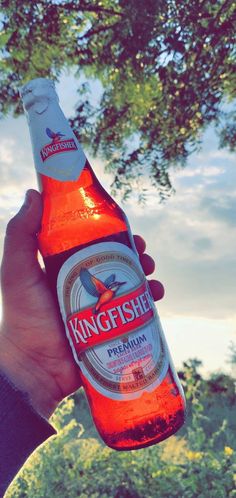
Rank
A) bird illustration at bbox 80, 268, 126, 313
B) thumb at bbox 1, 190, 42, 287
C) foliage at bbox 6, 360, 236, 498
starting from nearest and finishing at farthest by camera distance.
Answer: bird illustration at bbox 80, 268, 126, 313
thumb at bbox 1, 190, 42, 287
foliage at bbox 6, 360, 236, 498

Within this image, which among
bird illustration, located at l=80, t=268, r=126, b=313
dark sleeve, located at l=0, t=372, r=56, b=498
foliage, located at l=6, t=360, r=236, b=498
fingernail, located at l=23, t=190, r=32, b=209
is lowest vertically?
foliage, located at l=6, t=360, r=236, b=498

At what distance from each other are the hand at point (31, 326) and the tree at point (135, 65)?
65.9 inches

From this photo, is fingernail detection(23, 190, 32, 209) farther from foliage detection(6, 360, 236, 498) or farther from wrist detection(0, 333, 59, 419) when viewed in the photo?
foliage detection(6, 360, 236, 498)

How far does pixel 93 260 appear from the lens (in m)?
1.75

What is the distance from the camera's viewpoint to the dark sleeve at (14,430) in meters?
1.73

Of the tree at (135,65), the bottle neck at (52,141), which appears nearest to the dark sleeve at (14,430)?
the bottle neck at (52,141)

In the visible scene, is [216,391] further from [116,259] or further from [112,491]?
[116,259]

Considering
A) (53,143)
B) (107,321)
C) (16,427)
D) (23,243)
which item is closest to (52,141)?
(53,143)

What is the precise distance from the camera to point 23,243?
6.24 ft

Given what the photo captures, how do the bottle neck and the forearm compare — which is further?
the bottle neck

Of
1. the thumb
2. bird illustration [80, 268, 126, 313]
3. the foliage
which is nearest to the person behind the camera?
bird illustration [80, 268, 126, 313]

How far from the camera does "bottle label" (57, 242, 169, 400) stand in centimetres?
172

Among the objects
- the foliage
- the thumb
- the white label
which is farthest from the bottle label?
the foliage

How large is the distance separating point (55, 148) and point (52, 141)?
27 millimetres
